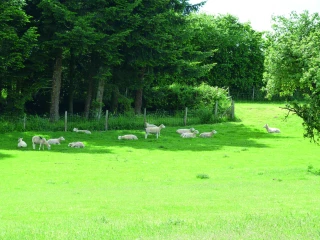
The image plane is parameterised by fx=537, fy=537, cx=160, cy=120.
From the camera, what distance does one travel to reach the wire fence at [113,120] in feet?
131

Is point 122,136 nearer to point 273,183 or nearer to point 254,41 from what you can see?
point 273,183

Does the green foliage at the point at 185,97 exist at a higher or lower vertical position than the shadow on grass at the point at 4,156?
higher

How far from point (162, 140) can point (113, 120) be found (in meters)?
7.84

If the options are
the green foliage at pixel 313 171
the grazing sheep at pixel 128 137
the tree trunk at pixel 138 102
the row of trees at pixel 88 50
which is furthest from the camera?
the tree trunk at pixel 138 102

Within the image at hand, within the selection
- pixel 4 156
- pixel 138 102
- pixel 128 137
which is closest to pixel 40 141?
pixel 4 156

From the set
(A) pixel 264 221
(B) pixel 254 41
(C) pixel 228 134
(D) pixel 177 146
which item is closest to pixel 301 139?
(C) pixel 228 134

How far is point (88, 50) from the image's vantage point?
4256 cm

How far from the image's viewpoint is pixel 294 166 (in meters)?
24.5

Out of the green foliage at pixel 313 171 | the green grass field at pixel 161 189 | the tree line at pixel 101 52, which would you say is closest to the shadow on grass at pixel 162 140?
Answer: the green grass field at pixel 161 189

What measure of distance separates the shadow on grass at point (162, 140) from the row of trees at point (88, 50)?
5.37m

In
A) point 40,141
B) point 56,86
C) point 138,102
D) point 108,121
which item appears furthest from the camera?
point 138,102

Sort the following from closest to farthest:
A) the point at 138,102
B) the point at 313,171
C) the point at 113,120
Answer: the point at 313,171 → the point at 113,120 → the point at 138,102

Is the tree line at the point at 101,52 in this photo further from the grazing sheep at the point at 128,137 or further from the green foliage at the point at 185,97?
the grazing sheep at the point at 128,137

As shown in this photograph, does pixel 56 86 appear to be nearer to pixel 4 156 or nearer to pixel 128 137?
pixel 128 137
